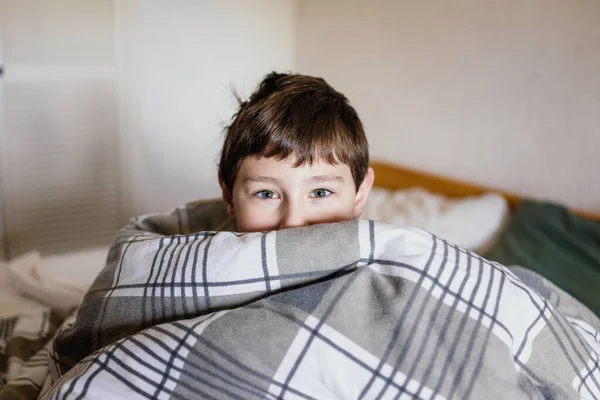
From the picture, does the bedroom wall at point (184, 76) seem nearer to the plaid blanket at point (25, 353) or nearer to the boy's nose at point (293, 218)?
the plaid blanket at point (25, 353)

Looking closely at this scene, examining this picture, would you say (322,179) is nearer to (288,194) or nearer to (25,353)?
(288,194)

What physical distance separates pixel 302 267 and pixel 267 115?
334 mm

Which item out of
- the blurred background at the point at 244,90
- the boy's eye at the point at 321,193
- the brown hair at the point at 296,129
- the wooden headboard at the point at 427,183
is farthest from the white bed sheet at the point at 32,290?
the wooden headboard at the point at 427,183

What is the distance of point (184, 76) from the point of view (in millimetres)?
2412

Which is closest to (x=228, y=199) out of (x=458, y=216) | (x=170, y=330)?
(x=170, y=330)

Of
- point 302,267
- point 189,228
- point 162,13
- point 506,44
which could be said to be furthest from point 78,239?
point 302,267

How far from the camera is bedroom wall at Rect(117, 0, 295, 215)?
2.31 m

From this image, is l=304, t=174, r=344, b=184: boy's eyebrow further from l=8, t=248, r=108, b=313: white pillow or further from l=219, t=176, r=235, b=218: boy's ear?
l=8, t=248, r=108, b=313: white pillow

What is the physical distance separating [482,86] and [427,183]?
0.36 metres

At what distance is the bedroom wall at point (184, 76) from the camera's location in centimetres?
231

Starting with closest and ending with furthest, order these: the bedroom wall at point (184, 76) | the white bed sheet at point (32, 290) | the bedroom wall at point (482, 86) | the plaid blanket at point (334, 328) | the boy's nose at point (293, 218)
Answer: the plaid blanket at point (334, 328), the boy's nose at point (293, 218), the white bed sheet at point (32, 290), the bedroom wall at point (482, 86), the bedroom wall at point (184, 76)

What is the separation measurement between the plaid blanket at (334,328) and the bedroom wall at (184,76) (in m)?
1.71

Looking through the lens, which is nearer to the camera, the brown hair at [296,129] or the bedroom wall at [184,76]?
the brown hair at [296,129]

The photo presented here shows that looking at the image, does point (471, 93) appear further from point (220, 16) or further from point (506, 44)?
point (220, 16)
